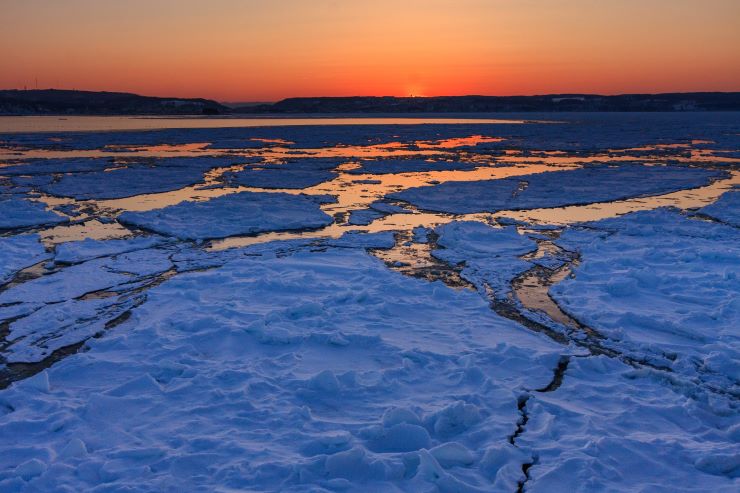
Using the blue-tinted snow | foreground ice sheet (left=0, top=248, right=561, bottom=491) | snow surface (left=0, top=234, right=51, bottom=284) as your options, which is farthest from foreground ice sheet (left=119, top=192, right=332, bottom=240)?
foreground ice sheet (left=0, top=248, right=561, bottom=491)

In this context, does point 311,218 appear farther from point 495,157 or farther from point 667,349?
point 495,157

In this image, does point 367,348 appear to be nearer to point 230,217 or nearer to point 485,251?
point 485,251

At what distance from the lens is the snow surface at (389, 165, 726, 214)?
34.7ft

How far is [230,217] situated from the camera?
29.6 feet

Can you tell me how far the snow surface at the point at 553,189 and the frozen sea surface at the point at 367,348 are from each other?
841 mm

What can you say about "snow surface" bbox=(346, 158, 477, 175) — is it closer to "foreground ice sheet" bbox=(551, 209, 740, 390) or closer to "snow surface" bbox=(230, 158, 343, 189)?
"snow surface" bbox=(230, 158, 343, 189)

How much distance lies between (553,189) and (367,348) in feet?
28.9

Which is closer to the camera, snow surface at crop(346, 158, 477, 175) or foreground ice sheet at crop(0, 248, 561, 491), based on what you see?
foreground ice sheet at crop(0, 248, 561, 491)

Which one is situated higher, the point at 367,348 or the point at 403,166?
the point at 403,166

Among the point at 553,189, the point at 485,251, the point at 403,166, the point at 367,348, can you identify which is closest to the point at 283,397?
the point at 367,348

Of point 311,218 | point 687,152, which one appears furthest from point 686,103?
point 311,218

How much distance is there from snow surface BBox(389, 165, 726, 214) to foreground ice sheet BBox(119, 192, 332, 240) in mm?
2299

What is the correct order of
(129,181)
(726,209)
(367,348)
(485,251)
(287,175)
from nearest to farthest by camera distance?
1. (367,348)
2. (485,251)
3. (726,209)
4. (129,181)
5. (287,175)

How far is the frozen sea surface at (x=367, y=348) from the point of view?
9.84 ft
